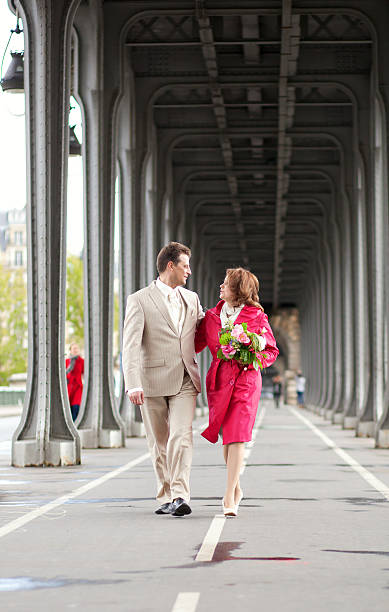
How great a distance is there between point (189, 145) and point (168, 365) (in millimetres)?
31034

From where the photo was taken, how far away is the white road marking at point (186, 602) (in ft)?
19.6

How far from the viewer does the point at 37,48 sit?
1744 centimetres

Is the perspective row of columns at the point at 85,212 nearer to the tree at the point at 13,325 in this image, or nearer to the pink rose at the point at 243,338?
the pink rose at the point at 243,338

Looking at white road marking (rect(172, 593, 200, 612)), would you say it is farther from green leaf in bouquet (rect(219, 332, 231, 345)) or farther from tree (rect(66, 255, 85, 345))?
tree (rect(66, 255, 85, 345))

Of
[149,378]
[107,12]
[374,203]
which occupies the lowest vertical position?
[149,378]

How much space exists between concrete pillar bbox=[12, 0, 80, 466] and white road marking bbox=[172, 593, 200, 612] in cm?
1031

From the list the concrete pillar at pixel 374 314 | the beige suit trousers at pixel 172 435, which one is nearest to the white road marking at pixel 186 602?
the beige suit trousers at pixel 172 435

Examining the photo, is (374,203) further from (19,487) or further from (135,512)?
(135,512)

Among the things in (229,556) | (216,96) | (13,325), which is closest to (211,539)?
(229,556)

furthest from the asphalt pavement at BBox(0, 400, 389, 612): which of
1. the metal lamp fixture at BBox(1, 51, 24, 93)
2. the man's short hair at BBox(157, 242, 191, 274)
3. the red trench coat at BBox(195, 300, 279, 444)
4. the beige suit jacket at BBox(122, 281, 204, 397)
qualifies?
the metal lamp fixture at BBox(1, 51, 24, 93)

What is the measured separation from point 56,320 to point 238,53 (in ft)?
46.9

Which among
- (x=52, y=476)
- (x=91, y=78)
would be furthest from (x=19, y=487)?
(x=91, y=78)

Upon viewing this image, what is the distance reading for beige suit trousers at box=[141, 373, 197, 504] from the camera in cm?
977

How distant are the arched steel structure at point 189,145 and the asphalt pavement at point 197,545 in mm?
3953
